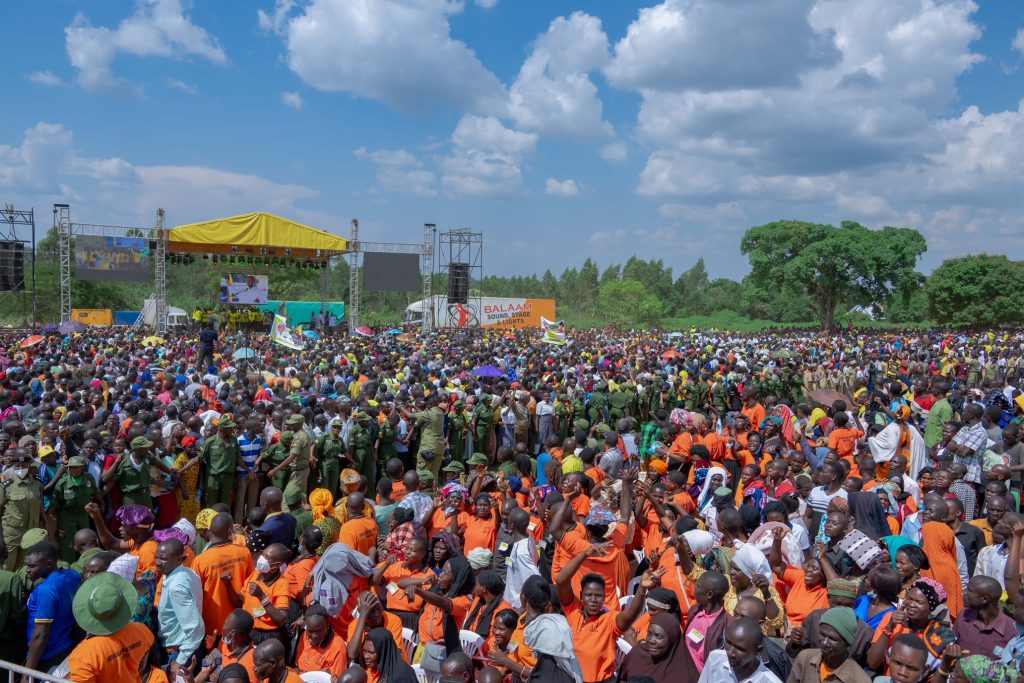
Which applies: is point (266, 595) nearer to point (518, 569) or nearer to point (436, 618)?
point (436, 618)

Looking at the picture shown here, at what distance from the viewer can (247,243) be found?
26.5 meters

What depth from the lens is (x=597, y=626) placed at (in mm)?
3729

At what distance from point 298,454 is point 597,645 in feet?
15.6

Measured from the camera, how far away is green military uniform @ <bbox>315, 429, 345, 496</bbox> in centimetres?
779

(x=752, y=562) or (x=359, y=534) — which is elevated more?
(x=752, y=562)

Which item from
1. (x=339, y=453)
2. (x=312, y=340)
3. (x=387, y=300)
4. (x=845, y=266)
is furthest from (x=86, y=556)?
(x=387, y=300)

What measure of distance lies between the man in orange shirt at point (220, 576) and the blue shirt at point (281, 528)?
1.64ft

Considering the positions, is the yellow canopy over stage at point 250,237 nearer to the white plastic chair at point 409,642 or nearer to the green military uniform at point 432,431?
the green military uniform at point 432,431

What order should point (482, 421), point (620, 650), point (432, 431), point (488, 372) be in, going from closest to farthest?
point (620, 650) → point (432, 431) → point (482, 421) → point (488, 372)

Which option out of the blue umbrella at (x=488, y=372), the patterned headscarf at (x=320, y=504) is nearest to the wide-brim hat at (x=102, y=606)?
the patterned headscarf at (x=320, y=504)

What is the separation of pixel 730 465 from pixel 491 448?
13.0 ft

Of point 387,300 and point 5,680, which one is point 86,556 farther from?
point 387,300

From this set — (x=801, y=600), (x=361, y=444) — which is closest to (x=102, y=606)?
(x=801, y=600)

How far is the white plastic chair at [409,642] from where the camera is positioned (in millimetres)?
4129
